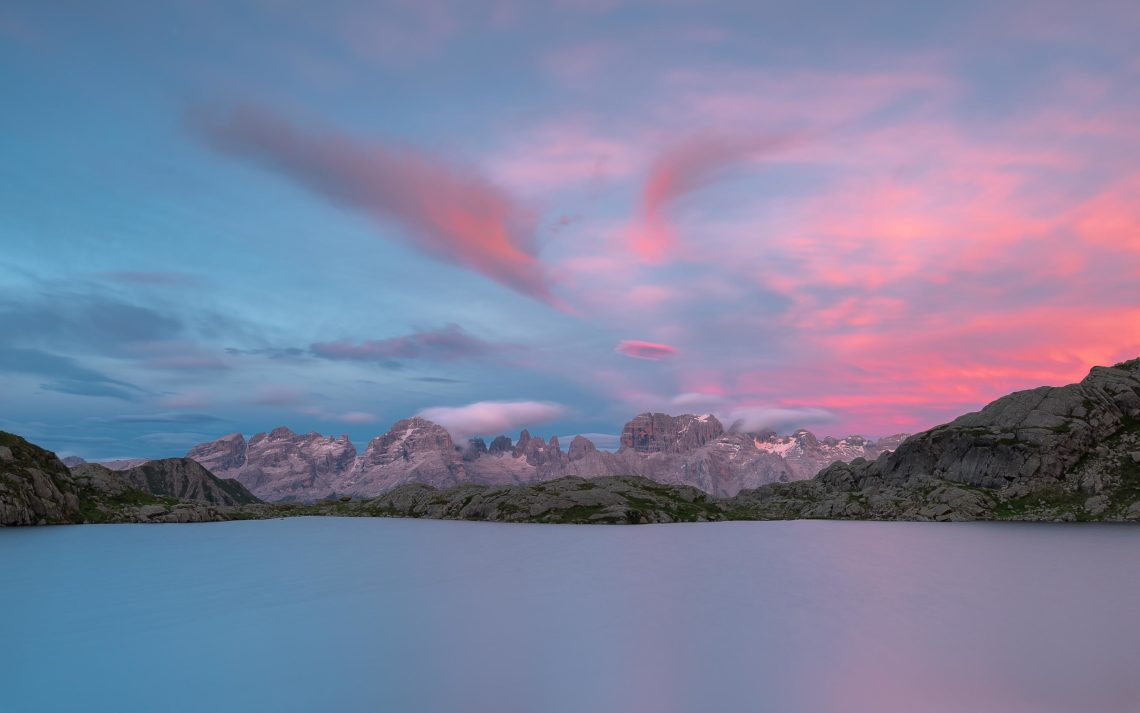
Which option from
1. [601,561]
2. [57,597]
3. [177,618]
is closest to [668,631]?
[177,618]

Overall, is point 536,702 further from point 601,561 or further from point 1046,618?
point 601,561

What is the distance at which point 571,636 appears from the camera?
48000 mm

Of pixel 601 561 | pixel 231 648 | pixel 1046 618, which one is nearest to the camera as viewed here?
pixel 231 648

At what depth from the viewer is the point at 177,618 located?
5597cm

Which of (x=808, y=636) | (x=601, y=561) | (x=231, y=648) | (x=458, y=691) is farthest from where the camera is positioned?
(x=601, y=561)

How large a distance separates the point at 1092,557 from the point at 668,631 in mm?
101589

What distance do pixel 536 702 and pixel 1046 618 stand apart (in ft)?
163

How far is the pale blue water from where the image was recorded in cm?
3344

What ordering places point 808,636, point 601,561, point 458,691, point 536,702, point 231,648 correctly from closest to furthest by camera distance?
point 536,702 → point 458,691 → point 231,648 → point 808,636 → point 601,561

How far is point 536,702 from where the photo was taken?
32.0 meters

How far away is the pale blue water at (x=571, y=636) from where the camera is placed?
33.4m

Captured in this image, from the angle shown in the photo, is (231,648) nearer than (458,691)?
No

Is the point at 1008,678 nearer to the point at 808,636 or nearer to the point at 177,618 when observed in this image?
the point at 808,636

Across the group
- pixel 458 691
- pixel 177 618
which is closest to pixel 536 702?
pixel 458 691
